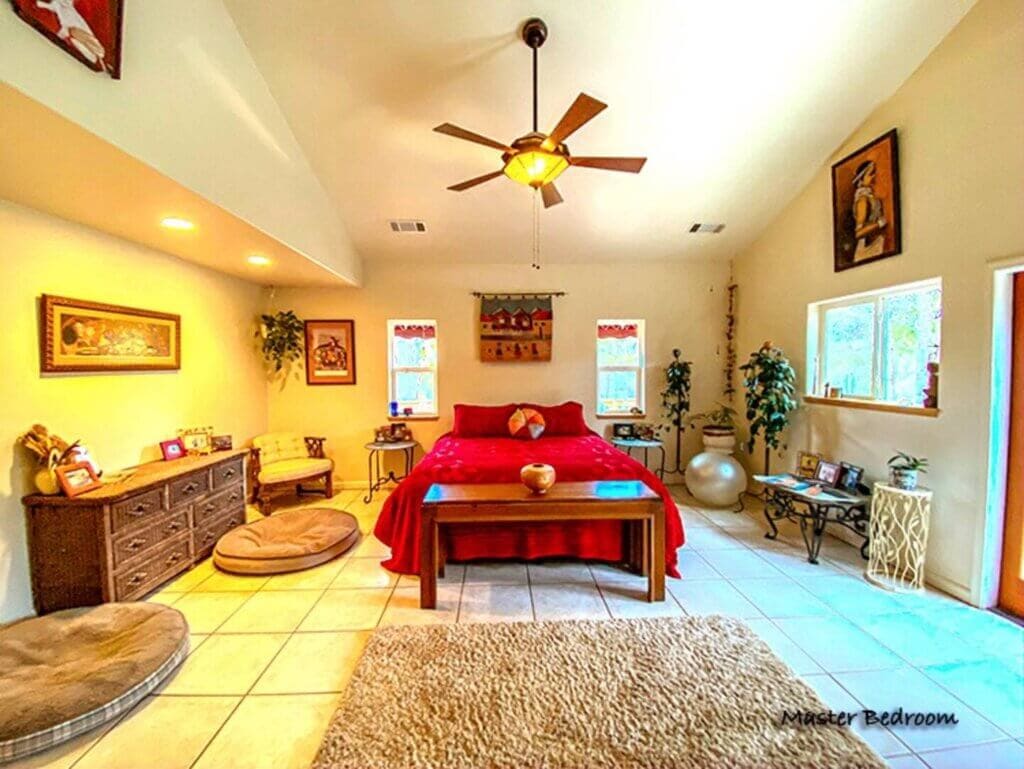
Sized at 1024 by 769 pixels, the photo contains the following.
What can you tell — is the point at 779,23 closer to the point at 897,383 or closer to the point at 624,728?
the point at 897,383

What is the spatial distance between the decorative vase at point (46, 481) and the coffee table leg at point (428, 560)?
2.10m

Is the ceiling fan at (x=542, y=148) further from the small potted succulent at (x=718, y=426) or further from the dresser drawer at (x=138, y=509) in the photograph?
the small potted succulent at (x=718, y=426)

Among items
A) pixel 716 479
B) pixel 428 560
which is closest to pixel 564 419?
pixel 716 479

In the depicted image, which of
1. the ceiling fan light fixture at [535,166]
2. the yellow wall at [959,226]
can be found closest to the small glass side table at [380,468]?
the ceiling fan light fixture at [535,166]

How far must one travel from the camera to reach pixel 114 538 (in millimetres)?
2463

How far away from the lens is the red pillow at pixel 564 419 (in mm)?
4543

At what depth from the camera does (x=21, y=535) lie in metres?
2.39

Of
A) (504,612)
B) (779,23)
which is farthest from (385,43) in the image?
(504,612)

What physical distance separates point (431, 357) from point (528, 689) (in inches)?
149

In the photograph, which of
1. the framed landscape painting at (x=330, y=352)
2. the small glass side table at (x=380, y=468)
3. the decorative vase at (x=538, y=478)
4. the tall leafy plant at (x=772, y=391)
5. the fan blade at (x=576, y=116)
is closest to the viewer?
the fan blade at (x=576, y=116)

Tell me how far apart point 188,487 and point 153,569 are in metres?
0.56

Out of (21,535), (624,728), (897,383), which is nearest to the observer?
(624,728)

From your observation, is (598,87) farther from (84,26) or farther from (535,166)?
(84,26)

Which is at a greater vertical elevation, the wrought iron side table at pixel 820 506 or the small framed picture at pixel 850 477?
the small framed picture at pixel 850 477
